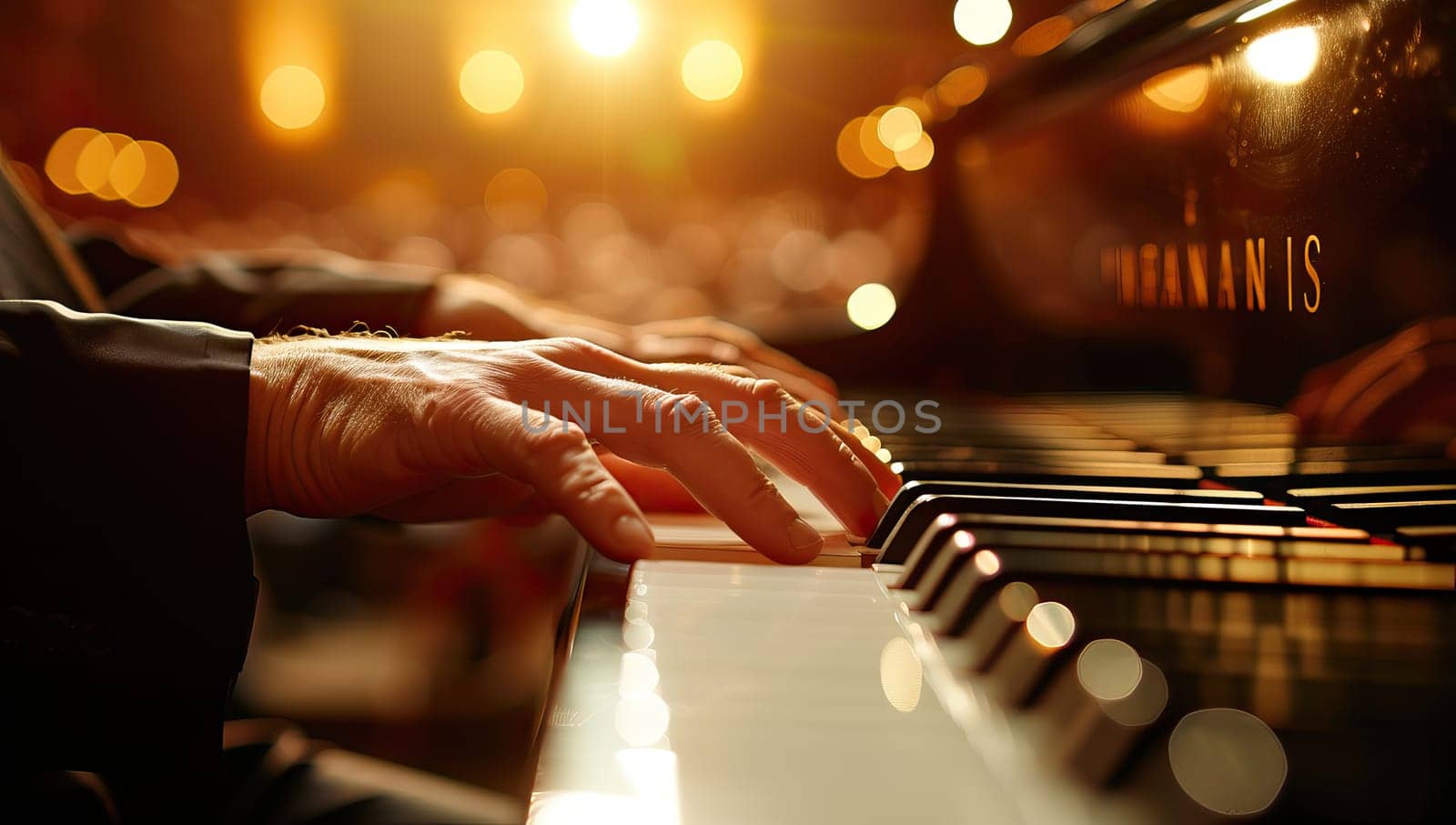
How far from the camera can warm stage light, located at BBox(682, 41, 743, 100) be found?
4.74 m

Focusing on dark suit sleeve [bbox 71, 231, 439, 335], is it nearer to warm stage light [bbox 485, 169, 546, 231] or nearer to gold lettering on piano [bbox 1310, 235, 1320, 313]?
gold lettering on piano [bbox 1310, 235, 1320, 313]

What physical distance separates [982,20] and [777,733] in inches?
194

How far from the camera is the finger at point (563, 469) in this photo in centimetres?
55

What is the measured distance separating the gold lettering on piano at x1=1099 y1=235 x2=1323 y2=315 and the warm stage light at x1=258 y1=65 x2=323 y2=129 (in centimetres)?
445

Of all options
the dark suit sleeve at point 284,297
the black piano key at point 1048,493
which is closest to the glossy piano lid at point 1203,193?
the black piano key at point 1048,493

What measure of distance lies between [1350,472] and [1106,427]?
0.31m

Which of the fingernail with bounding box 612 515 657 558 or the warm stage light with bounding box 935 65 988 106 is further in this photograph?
the warm stage light with bounding box 935 65 988 106

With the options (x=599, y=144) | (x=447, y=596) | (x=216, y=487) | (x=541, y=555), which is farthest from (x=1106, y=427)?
(x=599, y=144)

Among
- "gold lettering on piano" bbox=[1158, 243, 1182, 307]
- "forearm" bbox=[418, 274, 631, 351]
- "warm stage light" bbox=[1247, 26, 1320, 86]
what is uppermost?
"warm stage light" bbox=[1247, 26, 1320, 86]

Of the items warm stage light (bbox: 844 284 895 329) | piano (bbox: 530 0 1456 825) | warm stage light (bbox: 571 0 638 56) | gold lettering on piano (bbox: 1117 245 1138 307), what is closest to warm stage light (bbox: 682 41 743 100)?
warm stage light (bbox: 571 0 638 56)

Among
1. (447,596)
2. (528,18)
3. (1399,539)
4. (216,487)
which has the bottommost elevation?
(447,596)

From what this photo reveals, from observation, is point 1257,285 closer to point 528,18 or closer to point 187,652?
point 187,652

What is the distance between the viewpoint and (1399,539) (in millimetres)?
472

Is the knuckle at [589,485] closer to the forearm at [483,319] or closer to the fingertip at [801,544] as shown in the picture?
the fingertip at [801,544]
